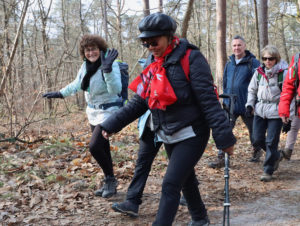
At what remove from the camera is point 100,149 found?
381cm

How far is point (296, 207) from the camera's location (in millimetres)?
3717

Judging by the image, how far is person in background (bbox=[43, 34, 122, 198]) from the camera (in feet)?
12.3

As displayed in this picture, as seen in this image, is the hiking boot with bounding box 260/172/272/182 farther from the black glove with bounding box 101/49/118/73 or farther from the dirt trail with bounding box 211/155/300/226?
the black glove with bounding box 101/49/118/73

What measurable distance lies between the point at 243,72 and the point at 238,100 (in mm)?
529

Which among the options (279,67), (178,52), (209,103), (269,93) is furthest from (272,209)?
(178,52)

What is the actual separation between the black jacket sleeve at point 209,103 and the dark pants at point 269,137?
259 cm

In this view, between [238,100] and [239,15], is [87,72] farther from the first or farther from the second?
[239,15]

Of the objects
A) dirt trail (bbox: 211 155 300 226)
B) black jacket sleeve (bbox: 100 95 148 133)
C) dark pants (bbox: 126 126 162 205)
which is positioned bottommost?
dirt trail (bbox: 211 155 300 226)

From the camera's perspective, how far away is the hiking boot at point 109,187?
4.06 meters

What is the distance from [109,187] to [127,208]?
786mm

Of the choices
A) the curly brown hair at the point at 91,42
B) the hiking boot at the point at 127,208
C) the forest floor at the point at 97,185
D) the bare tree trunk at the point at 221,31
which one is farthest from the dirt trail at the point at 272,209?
the bare tree trunk at the point at 221,31

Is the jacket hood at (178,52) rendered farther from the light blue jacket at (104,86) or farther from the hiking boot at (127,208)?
the hiking boot at (127,208)

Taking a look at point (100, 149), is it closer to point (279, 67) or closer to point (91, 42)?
point (91, 42)

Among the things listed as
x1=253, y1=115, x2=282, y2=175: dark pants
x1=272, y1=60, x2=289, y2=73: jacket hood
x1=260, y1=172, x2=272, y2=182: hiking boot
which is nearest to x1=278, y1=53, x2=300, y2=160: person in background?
x1=253, y1=115, x2=282, y2=175: dark pants
